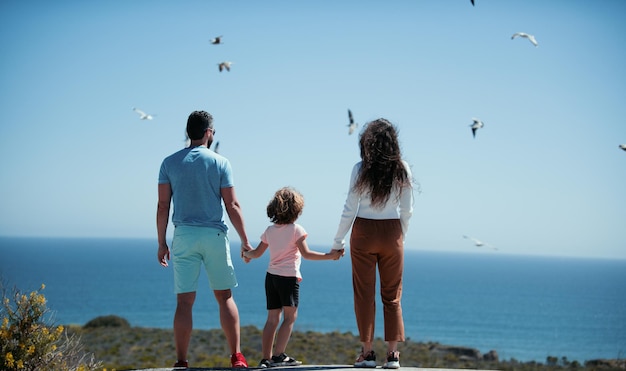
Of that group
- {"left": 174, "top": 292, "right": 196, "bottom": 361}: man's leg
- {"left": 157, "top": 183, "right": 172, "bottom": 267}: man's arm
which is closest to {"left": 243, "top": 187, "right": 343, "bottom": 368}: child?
{"left": 174, "top": 292, "right": 196, "bottom": 361}: man's leg

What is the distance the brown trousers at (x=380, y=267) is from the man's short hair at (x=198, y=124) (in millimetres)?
1589

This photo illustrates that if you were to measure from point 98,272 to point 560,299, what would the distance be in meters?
124

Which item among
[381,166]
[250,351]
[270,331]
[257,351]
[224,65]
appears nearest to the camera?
[381,166]

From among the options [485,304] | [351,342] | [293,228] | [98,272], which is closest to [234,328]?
[293,228]

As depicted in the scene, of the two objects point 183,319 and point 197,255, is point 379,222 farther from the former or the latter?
point 183,319

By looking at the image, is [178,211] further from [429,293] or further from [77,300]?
[429,293]

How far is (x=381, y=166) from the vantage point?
5441 millimetres

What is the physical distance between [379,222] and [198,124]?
1.83 m

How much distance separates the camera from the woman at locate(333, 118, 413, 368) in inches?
213

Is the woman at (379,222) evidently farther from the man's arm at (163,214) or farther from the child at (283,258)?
the man's arm at (163,214)

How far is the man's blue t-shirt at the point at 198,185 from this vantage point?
5.50 metres

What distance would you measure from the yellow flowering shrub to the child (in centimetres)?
181

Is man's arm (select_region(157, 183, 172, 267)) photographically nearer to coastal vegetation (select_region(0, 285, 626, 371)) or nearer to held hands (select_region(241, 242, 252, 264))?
held hands (select_region(241, 242, 252, 264))

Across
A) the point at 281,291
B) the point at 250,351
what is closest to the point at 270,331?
the point at 281,291
